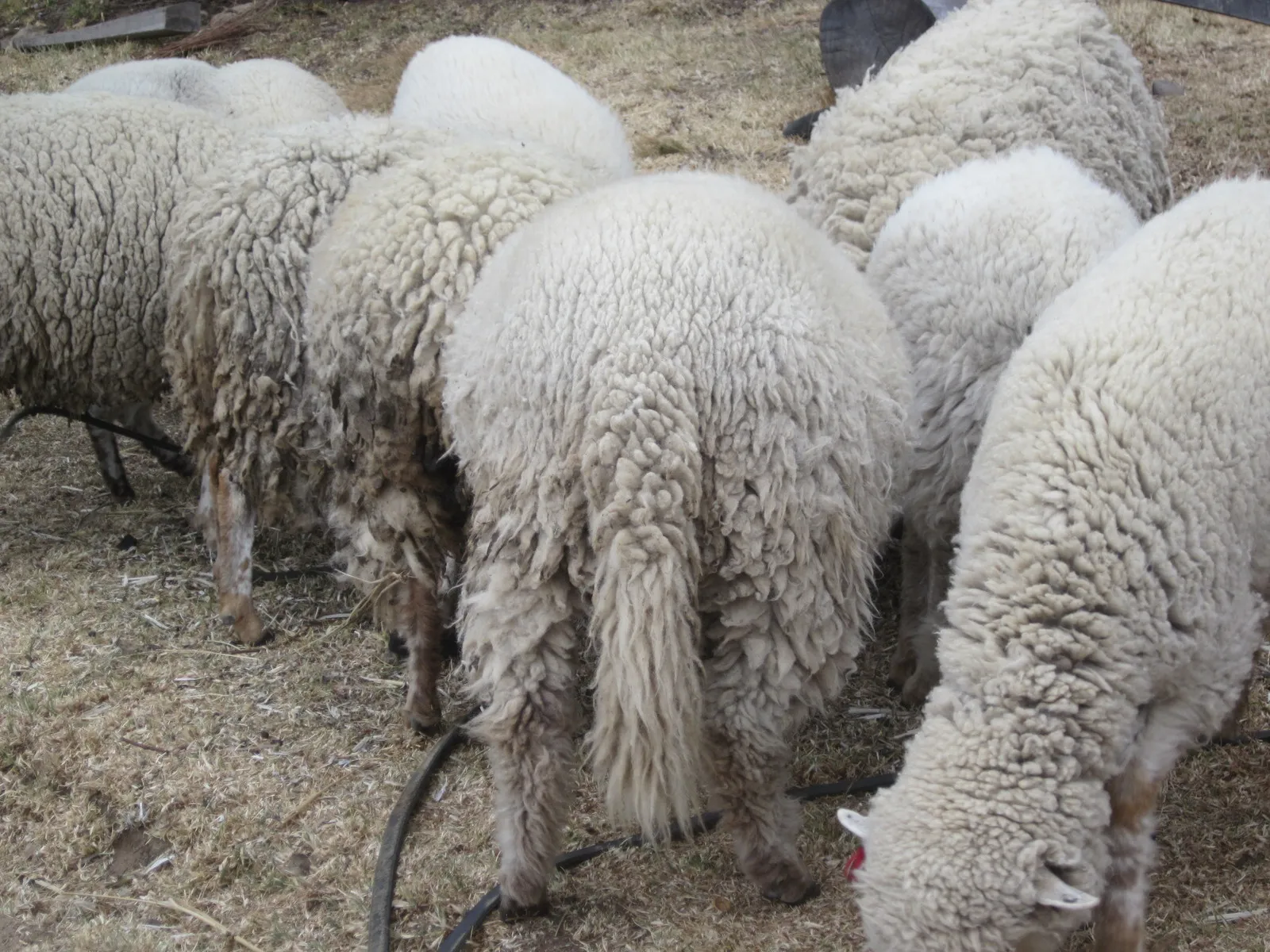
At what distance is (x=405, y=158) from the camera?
3.45 m

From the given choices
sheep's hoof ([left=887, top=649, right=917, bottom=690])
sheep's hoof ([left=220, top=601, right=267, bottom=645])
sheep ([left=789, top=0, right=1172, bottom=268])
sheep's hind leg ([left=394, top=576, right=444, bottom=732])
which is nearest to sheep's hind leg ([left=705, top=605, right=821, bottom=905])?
sheep's hoof ([left=887, top=649, right=917, bottom=690])

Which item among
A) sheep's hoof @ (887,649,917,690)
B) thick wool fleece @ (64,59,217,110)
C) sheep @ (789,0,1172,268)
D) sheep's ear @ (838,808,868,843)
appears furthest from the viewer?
thick wool fleece @ (64,59,217,110)

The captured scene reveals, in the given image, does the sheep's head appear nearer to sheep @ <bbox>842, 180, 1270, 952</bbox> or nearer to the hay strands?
sheep @ <bbox>842, 180, 1270, 952</bbox>

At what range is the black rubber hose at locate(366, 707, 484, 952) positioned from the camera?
2.83 meters

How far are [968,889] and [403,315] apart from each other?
1806 mm

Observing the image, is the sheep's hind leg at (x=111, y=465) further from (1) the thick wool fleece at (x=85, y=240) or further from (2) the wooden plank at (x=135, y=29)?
(2) the wooden plank at (x=135, y=29)

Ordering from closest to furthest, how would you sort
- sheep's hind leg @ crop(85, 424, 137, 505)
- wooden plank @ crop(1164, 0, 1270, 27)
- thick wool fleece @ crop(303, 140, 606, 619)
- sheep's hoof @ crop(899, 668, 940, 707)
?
thick wool fleece @ crop(303, 140, 606, 619) → sheep's hoof @ crop(899, 668, 940, 707) → sheep's hind leg @ crop(85, 424, 137, 505) → wooden plank @ crop(1164, 0, 1270, 27)

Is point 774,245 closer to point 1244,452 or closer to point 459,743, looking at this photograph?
point 1244,452

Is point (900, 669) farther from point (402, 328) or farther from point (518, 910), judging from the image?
point (402, 328)

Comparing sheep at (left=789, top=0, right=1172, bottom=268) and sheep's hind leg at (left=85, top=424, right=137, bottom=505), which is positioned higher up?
sheep at (left=789, top=0, right=1172, bottom=268)

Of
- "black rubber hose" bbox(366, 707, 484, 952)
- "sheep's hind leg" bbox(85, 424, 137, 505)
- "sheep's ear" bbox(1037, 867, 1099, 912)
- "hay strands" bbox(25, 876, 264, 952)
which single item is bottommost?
"hay strands" bbox(25, 876, 264, 952)

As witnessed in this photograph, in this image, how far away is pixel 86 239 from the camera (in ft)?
13.1

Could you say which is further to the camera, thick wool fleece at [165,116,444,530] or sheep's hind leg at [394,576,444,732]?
sheep's hind leg at [394,576,444,732]

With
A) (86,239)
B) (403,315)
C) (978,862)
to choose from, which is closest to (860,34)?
(86,239)
